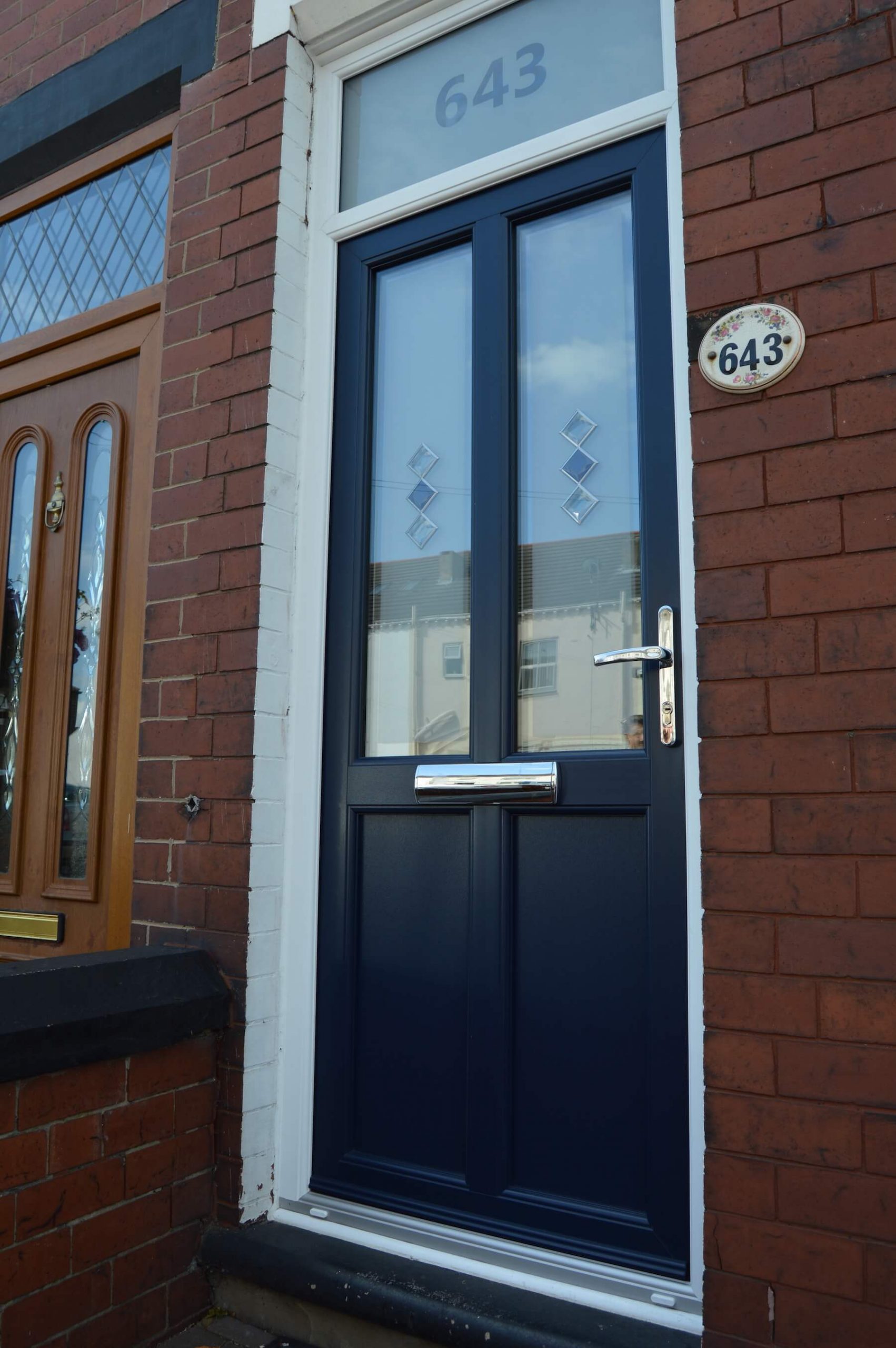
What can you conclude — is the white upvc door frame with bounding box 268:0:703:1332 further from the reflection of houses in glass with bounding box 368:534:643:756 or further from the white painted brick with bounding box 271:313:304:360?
the reflection of houses in glass with bounding box 368:534:643:756

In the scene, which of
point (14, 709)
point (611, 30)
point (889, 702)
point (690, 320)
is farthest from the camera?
point (14, 709)

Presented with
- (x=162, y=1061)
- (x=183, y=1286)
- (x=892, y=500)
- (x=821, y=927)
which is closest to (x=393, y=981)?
(x=162, y=1061)

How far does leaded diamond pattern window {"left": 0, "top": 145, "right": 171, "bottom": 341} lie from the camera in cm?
310

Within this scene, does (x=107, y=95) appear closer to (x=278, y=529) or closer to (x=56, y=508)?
(x=56, y=508)

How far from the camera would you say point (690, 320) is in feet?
6.35

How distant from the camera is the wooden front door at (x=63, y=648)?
9.45 ft

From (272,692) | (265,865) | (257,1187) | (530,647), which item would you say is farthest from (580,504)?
(257,1187)

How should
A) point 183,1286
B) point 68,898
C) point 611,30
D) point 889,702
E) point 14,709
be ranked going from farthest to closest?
1. point 14,709
2. point 68,898
3. point 611,30
4. point 183,1286
5. point 889,702

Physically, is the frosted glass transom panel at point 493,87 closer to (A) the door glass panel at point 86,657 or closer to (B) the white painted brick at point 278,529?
(B) the white painted brick at point 278,529

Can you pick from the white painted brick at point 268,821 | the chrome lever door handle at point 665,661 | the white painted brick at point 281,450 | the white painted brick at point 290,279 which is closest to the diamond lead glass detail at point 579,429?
the chrome lever door handle at point 665,661

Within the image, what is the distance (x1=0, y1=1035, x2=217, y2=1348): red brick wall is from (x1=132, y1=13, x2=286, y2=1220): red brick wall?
93mm

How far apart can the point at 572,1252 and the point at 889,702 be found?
47.9 inches

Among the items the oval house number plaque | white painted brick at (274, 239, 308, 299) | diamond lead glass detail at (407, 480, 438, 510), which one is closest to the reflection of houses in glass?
diamond lead glass detail at (407, 480, 438, 510)

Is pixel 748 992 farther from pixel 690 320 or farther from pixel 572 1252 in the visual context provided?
pixel 690 320
